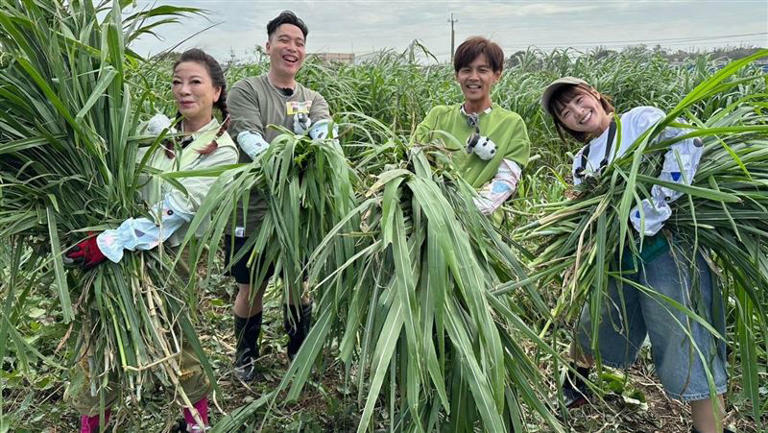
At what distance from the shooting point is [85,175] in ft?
5.57

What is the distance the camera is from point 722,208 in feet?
5.80

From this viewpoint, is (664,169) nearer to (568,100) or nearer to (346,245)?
(568,100)

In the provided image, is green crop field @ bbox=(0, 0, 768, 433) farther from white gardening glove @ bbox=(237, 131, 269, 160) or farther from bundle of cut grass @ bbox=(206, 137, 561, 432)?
white gardening glove @ bbox=(237, 131, 269, 160)

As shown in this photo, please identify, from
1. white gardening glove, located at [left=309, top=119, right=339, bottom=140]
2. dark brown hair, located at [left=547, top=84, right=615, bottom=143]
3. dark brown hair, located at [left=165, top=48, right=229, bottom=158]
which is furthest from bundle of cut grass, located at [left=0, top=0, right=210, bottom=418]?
dark brown hair, located at [left=547, top=84, right=615, bottom=143]

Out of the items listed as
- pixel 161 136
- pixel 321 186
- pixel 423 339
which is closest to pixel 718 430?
pixel 423 339

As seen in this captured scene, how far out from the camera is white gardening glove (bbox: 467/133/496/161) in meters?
2.15

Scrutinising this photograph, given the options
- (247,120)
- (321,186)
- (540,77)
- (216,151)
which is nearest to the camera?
(321,186)

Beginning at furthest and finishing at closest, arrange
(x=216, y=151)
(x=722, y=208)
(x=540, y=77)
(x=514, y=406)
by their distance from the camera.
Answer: (x=540, y=77) → (x=216, y=151) → (x=722, y=208) → (x=514, y=406)

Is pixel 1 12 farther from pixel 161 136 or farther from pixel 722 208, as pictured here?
pixel 722 208

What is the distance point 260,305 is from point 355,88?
2.83 m

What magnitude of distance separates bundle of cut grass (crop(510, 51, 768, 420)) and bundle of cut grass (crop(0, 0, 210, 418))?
1.14m

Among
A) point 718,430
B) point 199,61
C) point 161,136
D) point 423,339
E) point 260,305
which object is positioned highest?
point 199,61

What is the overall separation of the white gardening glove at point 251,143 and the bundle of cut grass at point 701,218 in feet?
3.36

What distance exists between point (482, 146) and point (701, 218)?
737 millimetres
